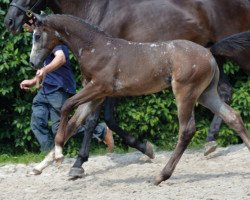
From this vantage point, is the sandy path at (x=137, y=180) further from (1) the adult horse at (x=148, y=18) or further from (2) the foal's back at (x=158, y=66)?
(2) the foal's back at (x=158, y=66)

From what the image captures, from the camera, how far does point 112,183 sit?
6.61 metres

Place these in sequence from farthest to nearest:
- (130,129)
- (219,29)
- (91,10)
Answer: (130,129) → (219,29) → (91,10)

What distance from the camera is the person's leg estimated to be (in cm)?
826

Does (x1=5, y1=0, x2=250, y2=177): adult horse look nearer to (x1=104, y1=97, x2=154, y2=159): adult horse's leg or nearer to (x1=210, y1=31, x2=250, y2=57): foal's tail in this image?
(x1=104, y1=97, x2=154, y2=159): adult horse's leg

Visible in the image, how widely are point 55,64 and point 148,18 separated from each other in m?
1.14

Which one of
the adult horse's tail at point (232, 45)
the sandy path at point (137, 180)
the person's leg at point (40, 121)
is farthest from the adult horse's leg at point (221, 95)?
the person's leg at point (40, 121)

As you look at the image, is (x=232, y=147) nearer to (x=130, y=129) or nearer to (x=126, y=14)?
(x=130, y=129)

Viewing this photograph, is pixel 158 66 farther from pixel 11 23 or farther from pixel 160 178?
pixel 11 23

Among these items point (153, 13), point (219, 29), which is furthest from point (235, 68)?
point (153, 13)

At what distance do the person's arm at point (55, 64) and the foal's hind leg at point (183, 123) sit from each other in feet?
5.87

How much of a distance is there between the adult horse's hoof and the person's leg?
4.73 feet

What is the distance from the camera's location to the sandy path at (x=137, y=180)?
19.8 ft

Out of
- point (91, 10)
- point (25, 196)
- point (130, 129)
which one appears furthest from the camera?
point (130, 129)

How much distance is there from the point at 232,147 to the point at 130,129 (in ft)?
4.31
